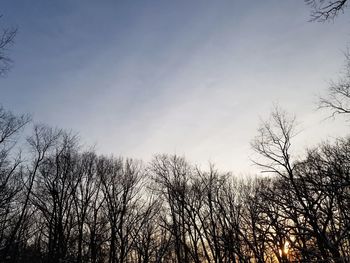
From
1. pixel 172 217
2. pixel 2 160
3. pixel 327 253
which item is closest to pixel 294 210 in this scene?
pixel 327 253

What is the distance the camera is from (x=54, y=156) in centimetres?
2572

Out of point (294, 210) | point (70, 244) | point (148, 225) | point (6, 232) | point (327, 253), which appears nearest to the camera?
point (327, 253)

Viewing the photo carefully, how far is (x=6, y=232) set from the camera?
3566cm

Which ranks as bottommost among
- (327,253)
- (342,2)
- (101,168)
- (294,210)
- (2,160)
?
(327,253)

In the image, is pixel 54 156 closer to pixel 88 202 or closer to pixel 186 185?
pixel 88 202

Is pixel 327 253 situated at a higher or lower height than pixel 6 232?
lower

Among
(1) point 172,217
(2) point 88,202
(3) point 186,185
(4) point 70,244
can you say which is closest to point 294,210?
(3) point 186,185

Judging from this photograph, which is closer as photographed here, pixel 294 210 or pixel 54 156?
pixel 294 210

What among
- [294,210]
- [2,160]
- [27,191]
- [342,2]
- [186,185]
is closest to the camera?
[294,210]

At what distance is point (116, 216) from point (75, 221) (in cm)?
373

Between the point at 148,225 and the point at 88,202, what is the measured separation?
774 cm

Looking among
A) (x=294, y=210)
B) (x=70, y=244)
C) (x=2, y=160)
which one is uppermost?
(x=2, y=160)

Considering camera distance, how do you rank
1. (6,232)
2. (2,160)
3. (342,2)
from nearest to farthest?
(342,2), (2,160), (6,232)

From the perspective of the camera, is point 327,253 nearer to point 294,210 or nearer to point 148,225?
point 294,210
